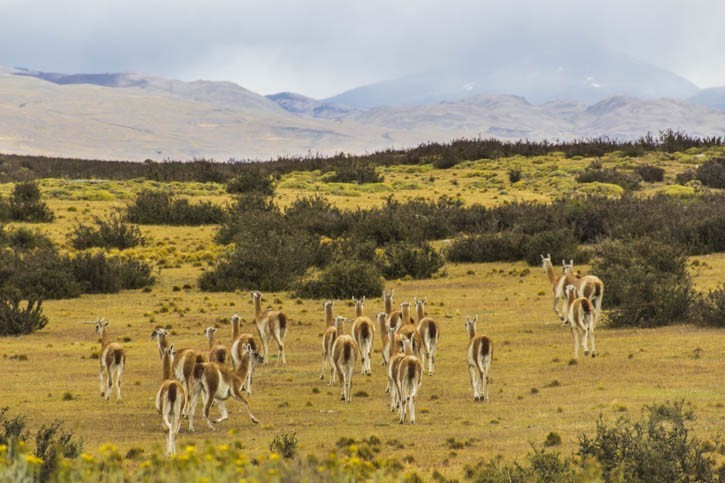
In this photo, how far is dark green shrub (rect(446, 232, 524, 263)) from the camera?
117 ft

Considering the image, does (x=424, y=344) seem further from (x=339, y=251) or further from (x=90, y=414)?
(x=339, y=251)

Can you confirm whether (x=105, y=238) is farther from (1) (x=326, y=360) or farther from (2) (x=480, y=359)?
(2) (x=480, y=359)

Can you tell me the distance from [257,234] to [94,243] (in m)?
7.23

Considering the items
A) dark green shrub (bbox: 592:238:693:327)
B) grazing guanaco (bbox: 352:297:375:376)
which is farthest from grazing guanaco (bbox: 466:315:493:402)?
dark green shrub (bbox: 592:238:693:327)

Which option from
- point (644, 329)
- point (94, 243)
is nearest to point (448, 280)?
point (644, 329)

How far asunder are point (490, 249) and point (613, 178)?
20596 millimetres

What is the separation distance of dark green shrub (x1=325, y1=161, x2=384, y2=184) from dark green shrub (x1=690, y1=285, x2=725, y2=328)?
40694mm

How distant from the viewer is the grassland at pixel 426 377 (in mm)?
13211

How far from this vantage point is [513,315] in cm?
2505

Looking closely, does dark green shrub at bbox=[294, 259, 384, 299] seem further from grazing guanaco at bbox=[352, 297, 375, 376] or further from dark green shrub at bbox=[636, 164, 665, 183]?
dark green shrub at bbox=[636, 164, 665, 183]

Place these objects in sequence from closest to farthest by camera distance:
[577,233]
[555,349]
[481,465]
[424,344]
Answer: [481,465], [424,344], [555,349], [577,233]

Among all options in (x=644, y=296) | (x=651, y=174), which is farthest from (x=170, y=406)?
(x=651, y=174)

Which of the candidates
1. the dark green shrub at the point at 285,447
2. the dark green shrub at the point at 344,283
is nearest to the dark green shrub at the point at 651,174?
the dark green shrub at the point at 344,283

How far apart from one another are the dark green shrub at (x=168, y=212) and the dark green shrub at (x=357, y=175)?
1513 centimetres
